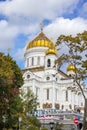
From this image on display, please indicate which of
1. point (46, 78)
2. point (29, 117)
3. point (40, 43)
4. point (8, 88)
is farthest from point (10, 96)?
point (40, 43)

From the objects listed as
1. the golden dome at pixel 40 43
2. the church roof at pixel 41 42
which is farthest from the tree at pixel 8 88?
the golden dome at pixel 40 43

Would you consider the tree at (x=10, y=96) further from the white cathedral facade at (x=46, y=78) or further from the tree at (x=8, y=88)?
the white cathedral facade at (x=46, y=78)

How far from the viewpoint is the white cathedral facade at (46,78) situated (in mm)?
76688

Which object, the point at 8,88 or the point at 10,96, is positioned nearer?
the point at 8,88

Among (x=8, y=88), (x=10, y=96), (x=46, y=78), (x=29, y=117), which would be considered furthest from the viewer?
(x=46, y=78)

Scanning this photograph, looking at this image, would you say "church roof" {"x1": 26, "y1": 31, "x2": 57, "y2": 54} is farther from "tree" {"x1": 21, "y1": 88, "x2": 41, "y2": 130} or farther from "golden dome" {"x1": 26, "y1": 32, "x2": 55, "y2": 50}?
"tree" {"x1": 21, "y1": 88, "x2": 41, "y2": 130}

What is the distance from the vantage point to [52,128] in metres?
47.0

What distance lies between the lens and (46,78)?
78.9 meters

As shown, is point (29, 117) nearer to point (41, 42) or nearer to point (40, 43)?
point (40, 43)

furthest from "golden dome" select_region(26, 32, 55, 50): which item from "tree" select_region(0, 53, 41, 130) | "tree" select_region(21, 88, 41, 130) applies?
"tree" select_region(0, 53, 41, 130)

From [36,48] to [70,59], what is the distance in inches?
2065

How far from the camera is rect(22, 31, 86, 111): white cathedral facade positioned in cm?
7669

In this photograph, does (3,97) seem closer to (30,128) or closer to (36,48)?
(30,128)

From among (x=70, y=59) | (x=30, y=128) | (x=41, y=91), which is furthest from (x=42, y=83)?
(x=70, y=59)
